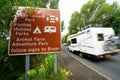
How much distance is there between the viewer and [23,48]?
2506mm

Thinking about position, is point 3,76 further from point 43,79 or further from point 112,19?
point 112,19

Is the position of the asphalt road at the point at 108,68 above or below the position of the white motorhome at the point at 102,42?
below

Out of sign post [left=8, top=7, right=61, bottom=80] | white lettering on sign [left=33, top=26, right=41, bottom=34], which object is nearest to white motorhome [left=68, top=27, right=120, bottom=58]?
sign post [left=8, top=7, right=61, bottom=80]

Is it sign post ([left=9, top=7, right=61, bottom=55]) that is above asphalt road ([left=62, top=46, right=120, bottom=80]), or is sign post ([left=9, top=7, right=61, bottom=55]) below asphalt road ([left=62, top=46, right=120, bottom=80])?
above

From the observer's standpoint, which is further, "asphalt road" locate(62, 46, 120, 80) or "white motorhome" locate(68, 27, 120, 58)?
"white motorhome" locate(68, 27, 120, 58)

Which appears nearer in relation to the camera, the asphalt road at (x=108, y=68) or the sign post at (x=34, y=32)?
the sign post at (x=34, y=32)

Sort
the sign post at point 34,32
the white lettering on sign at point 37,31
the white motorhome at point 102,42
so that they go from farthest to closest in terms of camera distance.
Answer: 1. the white motorhome at point 102,42
2. the white lettering on sign at point 37,31
3. the sign post at point 34,32

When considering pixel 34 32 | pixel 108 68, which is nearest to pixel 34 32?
pixel 34 32

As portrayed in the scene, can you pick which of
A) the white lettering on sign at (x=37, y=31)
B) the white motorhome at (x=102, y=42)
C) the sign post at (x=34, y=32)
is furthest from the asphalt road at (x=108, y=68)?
the white lettering on sign at (x=37, y=31)

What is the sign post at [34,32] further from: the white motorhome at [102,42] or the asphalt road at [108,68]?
the white motorhome at [102,42]

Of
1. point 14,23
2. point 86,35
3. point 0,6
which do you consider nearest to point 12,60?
point 14,23

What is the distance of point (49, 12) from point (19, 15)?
0.69 meters

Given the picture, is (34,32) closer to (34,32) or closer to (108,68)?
(34,32)

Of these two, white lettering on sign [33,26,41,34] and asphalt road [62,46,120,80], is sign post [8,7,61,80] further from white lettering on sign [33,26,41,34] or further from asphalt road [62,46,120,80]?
asphalt road [62,46,120,80]
